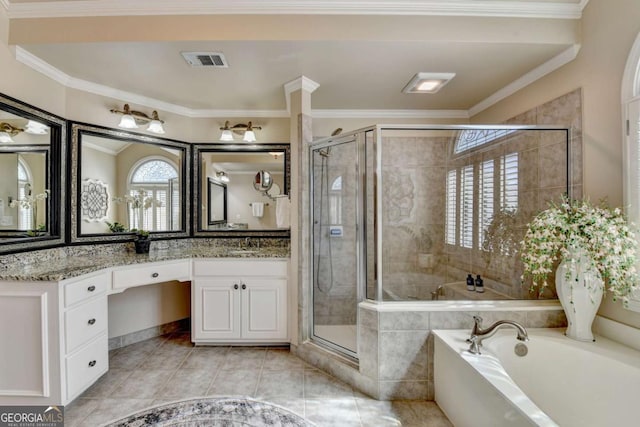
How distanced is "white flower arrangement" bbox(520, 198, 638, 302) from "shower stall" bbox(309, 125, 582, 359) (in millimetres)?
481

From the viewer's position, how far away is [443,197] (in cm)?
263

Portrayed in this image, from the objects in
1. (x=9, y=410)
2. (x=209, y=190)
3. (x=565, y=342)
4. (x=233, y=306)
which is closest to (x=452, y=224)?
(x=565, y=342)

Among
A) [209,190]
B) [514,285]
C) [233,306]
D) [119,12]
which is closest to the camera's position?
[119,12]

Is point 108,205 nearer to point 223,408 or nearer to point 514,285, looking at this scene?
point 223,408

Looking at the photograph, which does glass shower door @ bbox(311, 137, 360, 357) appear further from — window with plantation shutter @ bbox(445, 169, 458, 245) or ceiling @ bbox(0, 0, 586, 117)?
window with plantation shutter @ bbox(445, 169, 458, 245)

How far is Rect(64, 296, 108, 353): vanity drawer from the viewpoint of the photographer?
180 cm

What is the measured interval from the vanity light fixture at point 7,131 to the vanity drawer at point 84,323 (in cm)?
128

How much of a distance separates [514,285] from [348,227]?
134cm

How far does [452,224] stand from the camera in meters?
2.61

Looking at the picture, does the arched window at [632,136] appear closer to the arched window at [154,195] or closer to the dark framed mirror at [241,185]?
the dark framed mirror at [241,185]

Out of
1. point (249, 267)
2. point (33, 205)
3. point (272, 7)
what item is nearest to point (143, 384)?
point (249, 267)

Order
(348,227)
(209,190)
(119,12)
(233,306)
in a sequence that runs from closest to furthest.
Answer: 1. (119,12)
2. (348,227)
3. (233,306)
4. (209,190)

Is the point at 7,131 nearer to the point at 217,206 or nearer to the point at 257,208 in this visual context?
the point at 217,206

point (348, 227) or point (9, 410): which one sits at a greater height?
point (348, 227)
